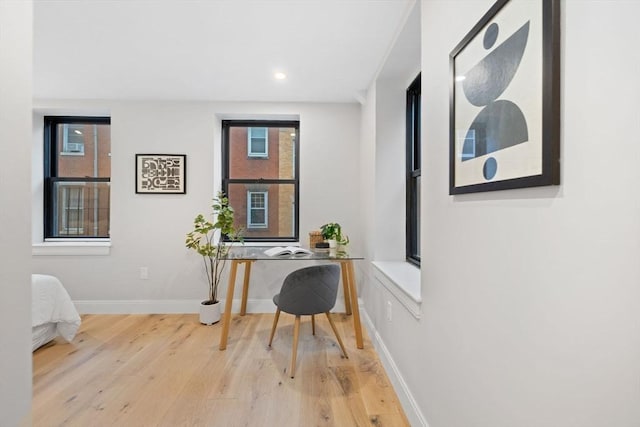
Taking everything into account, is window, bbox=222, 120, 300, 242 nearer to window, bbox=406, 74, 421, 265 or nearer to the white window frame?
the white window frame

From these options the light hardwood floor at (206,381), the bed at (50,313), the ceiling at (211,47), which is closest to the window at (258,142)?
the ceiling at (211,47)

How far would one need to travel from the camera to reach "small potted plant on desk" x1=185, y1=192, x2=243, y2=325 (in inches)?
120

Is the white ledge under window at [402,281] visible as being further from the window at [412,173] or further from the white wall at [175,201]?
the white wall at [175,201]

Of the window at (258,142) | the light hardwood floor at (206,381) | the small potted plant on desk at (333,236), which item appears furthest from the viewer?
the window at (258,142)

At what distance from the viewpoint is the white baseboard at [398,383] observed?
5.01 feet

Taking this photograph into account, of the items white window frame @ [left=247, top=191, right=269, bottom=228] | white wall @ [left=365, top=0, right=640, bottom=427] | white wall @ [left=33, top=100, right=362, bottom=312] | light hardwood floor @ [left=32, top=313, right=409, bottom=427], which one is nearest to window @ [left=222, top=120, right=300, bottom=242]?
white window frame @ [left=247, top=191, right=269, bottom=228]

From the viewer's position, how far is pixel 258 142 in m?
3.71

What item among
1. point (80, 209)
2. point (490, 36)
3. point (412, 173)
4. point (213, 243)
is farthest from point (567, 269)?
point (80, 209)

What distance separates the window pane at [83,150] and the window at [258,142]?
1682 millimetres

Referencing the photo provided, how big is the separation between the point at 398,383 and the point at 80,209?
396 centimetres

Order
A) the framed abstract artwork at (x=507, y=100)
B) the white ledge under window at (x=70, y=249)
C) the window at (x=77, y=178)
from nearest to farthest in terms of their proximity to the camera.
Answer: the framed abstract artwork at (x=507, y=100), the white ledge under window at (x=70, y=249), the window at (x=77, y=178)

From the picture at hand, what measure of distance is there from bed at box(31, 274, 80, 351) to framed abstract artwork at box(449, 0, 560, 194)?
3087 millimetres

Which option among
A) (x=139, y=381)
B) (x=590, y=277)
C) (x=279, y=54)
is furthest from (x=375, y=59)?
(x=139, y=381)

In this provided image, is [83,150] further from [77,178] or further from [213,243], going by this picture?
[213,243]
